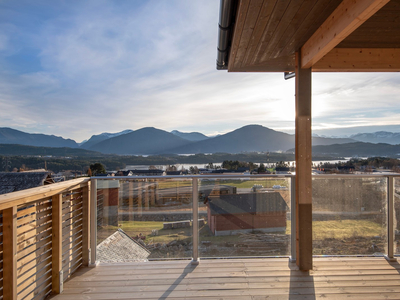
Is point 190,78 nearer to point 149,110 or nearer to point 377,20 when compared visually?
point 149,110

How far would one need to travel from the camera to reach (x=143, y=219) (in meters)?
2.88

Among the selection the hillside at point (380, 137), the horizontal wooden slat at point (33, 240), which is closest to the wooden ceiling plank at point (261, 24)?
the horizontal wooden slat at point (33, 240)

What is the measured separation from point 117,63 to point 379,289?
12026 millimetres

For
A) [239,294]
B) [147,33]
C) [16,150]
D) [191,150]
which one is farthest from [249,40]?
[191,150]

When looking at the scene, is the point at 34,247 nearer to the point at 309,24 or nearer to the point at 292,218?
the point at 292,218

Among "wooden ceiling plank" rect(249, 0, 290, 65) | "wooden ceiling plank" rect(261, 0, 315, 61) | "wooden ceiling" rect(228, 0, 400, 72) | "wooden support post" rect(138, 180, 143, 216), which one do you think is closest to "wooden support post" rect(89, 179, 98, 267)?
"wooden support post" rect(138, 180, 143, 216)

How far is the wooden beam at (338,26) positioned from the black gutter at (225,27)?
94 centimetres

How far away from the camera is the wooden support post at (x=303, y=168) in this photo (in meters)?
2.78

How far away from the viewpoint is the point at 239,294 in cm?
221

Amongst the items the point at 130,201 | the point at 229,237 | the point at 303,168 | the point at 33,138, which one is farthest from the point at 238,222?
the point at 33,138

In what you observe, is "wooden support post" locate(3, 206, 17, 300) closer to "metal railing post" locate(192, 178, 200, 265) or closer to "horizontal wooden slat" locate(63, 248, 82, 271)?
"horizontal wooden slat" locate(63, 248, 82, 271)

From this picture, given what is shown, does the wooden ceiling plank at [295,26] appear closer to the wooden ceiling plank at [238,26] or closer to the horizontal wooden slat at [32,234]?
the wooden ceiling plank at [238,26]

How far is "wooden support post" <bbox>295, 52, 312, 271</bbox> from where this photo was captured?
278 centimetres

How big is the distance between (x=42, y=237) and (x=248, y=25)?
2.90 meters
